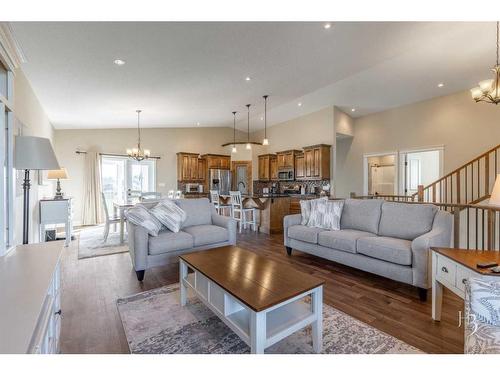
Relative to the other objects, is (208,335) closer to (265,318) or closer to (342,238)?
(265,318)

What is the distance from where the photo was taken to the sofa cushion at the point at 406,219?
9.25 feet

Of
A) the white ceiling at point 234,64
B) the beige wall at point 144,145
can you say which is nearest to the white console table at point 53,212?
the white ceiling at point 234,64

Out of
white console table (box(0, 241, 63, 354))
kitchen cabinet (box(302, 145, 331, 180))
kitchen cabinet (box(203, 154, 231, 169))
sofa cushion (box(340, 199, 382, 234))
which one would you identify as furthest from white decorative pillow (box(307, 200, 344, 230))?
kitchen cabinet (box(203, 154, 231, 169))

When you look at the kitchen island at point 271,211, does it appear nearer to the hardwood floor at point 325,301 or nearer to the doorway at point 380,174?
the hardwood floor at point 325,301

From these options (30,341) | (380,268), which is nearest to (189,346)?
(30,341)

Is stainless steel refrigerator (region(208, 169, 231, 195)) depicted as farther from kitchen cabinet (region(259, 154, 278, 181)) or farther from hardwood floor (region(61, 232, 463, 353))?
hardwood floor (region(61, 232, 463, 353))

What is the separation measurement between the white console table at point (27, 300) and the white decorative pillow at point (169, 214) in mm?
1549

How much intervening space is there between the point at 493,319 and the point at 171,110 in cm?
629

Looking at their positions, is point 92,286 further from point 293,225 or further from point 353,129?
point 353,129

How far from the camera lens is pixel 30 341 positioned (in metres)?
0.84

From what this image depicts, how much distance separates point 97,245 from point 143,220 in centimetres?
225
